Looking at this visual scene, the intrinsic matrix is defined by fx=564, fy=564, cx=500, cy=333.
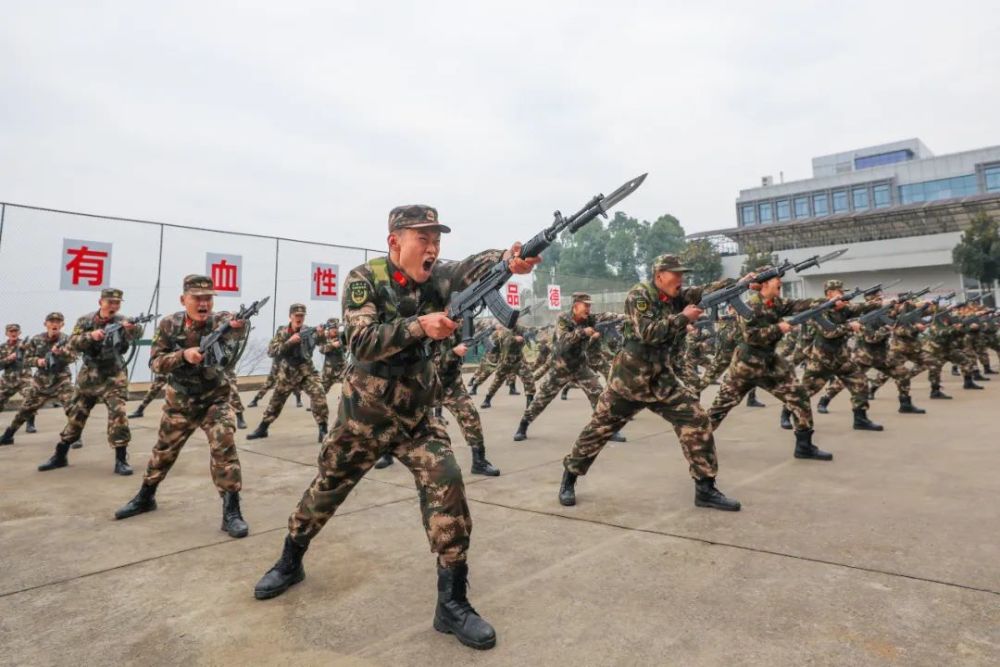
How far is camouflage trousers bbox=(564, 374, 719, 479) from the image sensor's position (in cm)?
407

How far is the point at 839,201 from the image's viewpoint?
2037 inches

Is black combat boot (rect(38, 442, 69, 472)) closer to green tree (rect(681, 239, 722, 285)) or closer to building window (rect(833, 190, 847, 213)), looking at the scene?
green tree (rect(681, 239, 722, 285))

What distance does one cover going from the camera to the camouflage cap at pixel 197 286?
14.2 ft

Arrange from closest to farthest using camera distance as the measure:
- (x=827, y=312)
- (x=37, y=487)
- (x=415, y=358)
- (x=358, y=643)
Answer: (x=358, y=643) < (x=415, y=358) < (x=37, y=487) < (x=827, y=312)

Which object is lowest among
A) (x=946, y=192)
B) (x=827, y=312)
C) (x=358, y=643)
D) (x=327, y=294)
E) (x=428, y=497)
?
(x=358, y=643)

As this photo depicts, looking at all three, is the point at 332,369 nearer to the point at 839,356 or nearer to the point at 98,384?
the point at 98,384

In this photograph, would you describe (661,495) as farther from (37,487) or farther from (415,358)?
(37,487)

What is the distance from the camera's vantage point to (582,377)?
23.6ft

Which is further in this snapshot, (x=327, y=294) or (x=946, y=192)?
(x=946, y=192)

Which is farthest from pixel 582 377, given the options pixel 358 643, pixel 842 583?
pixel 358 643

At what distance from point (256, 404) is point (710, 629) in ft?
36.7

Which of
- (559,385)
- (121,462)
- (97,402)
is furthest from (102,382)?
(559,385)

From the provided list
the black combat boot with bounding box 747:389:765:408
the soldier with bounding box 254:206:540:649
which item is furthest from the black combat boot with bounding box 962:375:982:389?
the soldier with bounding box 254:206:540:649

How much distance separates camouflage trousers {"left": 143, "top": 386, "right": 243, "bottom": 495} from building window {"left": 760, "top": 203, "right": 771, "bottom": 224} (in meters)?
58.8
